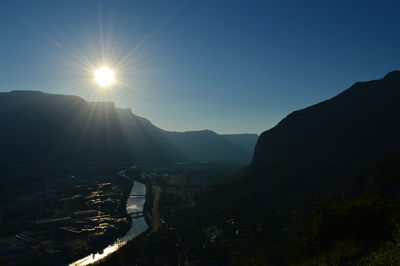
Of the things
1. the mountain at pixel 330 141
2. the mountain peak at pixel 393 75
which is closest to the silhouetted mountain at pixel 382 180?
the mountain at pixel 330 141

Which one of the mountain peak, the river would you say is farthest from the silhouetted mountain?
the mountain peak

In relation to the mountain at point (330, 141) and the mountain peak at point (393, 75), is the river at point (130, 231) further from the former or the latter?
Answer: the mountain peak at point (393, 75)

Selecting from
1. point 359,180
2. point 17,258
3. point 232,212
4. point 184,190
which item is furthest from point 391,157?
point 184,190

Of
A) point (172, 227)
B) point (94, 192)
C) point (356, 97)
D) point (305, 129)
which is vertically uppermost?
point (356, 97)

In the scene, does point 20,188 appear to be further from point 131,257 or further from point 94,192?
point 131,257

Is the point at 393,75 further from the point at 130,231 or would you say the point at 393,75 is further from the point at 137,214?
the point at 130,231

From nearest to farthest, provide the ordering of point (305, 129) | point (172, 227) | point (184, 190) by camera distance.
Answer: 1. point (172, 227)
2. point (305, 129)
3. point (184, 190)

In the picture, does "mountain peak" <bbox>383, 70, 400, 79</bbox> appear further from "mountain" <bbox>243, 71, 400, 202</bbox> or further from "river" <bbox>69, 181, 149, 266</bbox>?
"river" <bbox>69, 181, 149, 266</bbox>
